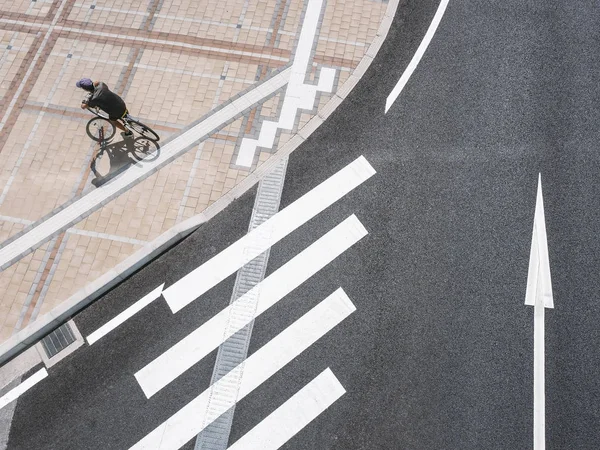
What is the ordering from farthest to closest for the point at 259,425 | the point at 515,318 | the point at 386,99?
the point at 386,99, the point at 515,318, the point at 259,425

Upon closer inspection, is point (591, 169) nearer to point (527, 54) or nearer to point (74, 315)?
point (527, 54)

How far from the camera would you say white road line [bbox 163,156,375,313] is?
964 cm

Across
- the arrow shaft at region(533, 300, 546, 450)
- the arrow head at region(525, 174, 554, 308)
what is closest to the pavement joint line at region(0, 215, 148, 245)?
the arrow head at region(525, 174, 554, 308)

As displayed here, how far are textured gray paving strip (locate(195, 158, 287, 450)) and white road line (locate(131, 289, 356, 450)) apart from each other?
0.10 meters

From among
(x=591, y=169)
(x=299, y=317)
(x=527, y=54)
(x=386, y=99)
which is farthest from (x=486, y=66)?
(x=299, y=317)

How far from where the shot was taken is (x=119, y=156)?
35.1 ft

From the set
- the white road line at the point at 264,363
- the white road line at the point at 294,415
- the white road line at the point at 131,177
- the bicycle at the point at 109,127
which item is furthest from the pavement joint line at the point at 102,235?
the white road line at the point at 294,415

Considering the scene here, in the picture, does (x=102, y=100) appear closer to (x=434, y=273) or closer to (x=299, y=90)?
(x=299, y=90)

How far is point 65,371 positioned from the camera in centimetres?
910

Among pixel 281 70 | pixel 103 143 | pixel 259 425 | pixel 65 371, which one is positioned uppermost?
pixel 281 70

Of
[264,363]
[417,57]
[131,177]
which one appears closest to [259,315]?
[264,363]

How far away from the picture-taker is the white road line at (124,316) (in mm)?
9341

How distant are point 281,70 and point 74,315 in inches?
258

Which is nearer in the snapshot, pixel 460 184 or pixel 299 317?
pixel 299 317
